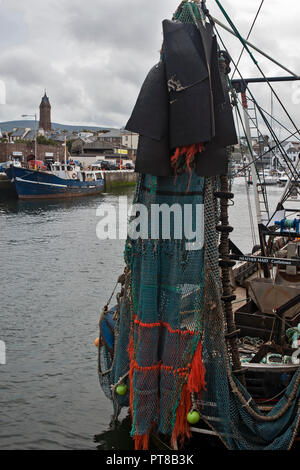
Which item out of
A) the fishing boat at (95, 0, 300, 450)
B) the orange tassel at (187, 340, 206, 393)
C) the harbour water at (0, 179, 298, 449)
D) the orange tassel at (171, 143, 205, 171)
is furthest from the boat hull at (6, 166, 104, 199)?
the orange tassel at (187, 340, 206, 393)

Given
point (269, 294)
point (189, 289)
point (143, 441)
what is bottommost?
point (143, 441)

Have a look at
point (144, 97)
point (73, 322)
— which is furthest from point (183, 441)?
point (73, 322)

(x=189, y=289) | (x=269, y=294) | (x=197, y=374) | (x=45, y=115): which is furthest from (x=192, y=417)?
(x=45, y=115)

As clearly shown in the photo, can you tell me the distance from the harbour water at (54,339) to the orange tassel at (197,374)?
341 centimetres

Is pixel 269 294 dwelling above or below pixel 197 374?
above

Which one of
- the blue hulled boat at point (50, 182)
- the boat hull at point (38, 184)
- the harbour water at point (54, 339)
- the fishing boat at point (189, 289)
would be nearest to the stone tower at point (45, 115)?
the blue hulled boat at point (50, 182)

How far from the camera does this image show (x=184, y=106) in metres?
5.69

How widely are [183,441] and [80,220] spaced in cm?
3416

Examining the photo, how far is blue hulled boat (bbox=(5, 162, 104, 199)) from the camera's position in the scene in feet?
181

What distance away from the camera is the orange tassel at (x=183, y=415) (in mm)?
6223

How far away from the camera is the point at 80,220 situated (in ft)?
131

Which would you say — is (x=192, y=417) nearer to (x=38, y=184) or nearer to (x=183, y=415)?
(x=183, y=415)

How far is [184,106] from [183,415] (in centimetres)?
368
